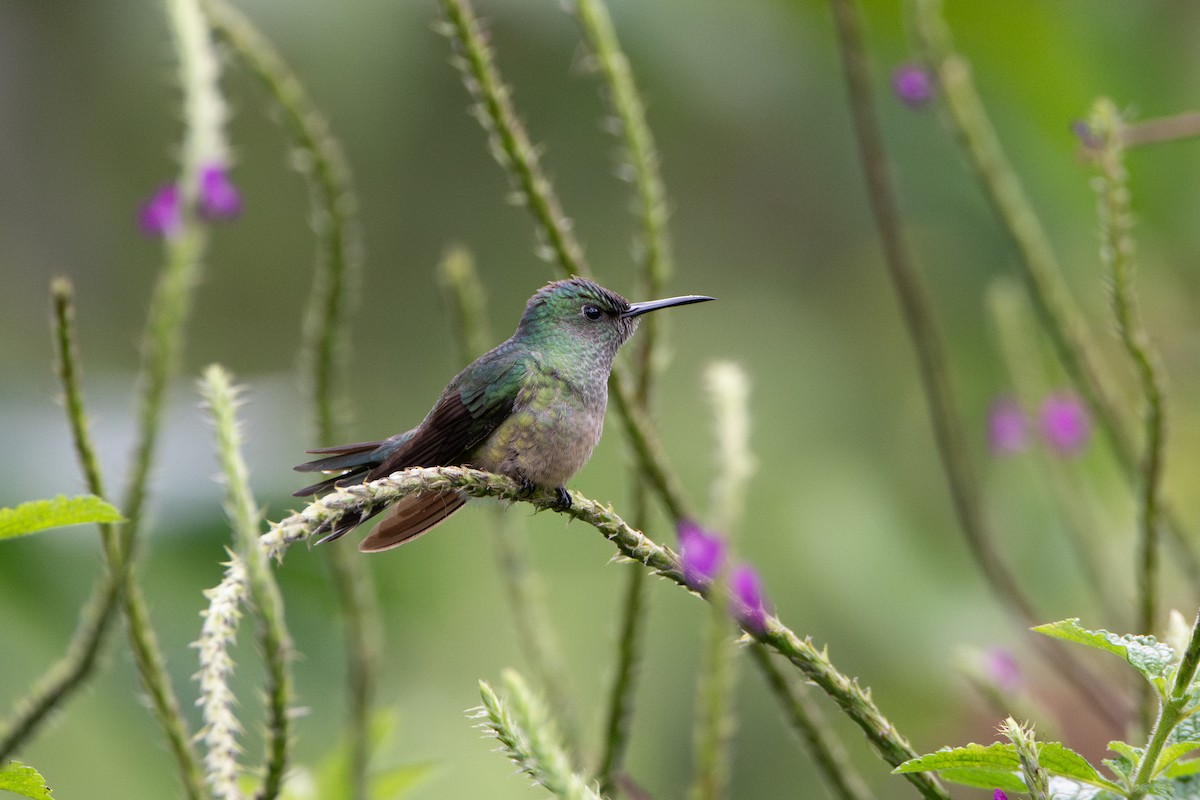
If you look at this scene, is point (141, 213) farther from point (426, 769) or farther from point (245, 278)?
point (245, 278)

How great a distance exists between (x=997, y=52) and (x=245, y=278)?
4035mm

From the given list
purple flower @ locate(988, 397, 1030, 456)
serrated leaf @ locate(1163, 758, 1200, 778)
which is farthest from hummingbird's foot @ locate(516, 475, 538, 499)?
purple flower @ locate(988, 397, 1030, 456)

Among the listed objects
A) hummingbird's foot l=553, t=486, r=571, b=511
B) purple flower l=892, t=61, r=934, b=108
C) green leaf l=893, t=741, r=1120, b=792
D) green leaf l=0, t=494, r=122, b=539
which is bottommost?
green leaf l=893, t=741, r=1120, b=792

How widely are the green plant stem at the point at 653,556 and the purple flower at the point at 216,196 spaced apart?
878 millimetres

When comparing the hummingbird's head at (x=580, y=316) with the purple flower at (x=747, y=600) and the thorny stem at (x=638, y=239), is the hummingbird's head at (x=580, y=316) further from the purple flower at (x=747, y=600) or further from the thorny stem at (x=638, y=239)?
the purple flower at (x=747, y=600)

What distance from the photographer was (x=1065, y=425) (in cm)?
302

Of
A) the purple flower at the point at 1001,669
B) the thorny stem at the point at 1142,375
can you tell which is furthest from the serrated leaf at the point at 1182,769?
the purple flower at the point at 1001,669

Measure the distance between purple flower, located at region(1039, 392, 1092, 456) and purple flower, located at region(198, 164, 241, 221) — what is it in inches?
68.1

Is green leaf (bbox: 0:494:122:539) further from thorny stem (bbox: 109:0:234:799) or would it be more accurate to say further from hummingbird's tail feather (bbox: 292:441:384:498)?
hummingbird's tail feather (bbox: 292:441:384:498)

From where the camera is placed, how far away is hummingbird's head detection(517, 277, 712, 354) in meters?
2.33

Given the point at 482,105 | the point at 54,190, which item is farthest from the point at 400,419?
the point at 482,105

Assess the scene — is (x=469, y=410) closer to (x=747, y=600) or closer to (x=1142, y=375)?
(x=747, y=600)

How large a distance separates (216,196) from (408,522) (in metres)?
0.65

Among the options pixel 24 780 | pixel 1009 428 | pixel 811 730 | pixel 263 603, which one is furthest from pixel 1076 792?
pixel 1009 428
